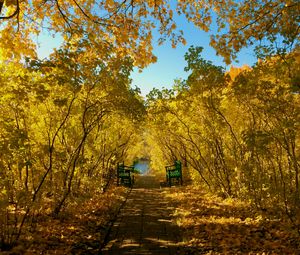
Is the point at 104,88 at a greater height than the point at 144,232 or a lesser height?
greater

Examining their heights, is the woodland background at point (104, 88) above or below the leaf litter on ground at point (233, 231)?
above

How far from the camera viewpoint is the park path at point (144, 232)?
5437 mm

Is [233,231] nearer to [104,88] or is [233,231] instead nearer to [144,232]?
[144,232]

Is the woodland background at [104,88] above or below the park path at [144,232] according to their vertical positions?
above

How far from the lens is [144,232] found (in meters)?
6.58

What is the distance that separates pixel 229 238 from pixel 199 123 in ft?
21.6

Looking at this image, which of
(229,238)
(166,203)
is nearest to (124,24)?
(229,238)

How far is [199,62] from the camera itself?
8.58m

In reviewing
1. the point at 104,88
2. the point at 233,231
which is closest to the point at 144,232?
the point at 233,231

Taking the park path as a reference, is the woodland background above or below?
above

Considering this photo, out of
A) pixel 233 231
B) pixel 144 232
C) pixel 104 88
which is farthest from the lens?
pixel 104 88

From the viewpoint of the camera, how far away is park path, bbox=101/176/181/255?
5437 millimetres

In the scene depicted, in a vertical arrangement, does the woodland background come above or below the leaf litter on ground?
above

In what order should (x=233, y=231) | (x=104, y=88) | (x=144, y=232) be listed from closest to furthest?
(x=233, y=231)
(x=144, y=232)
(x=104, y=88)
